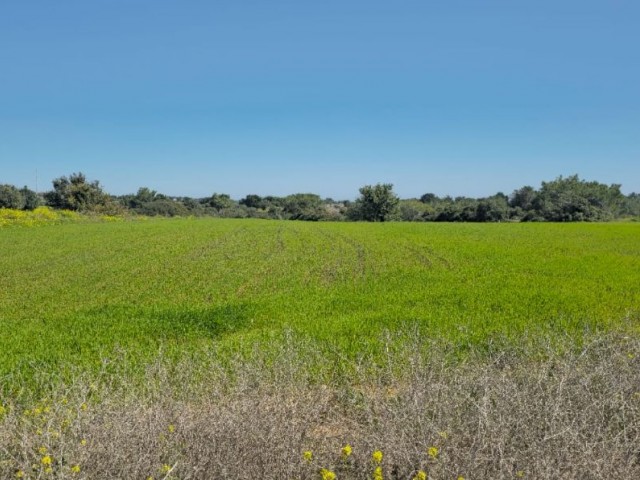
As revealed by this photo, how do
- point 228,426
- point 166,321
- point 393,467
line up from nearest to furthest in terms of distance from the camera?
1. point 393,467
2. point 228,426
3. point 166,321

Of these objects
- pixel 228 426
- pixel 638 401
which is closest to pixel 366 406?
pixel 228 426

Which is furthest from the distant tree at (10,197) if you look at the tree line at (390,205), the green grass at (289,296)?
the green grass at (289,296)

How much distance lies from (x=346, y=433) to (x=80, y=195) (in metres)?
70.7

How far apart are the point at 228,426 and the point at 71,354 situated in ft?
16.4

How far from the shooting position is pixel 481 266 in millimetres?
19641

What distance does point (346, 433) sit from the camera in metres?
5.00

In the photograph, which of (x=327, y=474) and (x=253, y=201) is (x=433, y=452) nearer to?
(x=327, y=474)

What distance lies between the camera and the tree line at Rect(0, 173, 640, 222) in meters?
67.0

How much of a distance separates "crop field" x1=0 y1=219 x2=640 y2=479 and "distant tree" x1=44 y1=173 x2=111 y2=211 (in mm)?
48538

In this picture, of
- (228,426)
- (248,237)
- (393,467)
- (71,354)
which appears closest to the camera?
(393,467)

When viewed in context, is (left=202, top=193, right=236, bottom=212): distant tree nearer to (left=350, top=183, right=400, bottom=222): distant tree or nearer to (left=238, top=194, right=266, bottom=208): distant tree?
(left=238, top=194, right=266, bottom=208): distant tree

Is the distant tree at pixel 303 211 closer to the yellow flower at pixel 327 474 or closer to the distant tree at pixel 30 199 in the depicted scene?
the distant tree at pixel 30 199

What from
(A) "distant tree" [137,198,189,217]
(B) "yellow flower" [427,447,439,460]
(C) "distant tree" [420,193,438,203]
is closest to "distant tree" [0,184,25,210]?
(A) "distant tree" [137,198,189,217]

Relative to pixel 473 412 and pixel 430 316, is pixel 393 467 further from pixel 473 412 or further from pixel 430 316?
pixel 430 316
